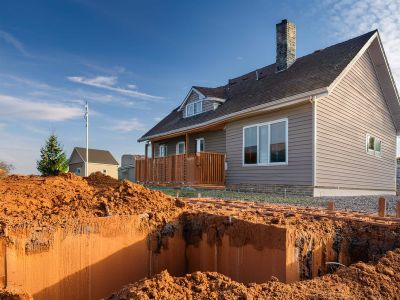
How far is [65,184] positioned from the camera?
5.92m

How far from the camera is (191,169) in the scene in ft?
45.8

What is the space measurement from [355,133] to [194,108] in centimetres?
819

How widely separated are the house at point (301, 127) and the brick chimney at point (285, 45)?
0.14 ft

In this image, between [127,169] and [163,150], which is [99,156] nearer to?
[127,169]

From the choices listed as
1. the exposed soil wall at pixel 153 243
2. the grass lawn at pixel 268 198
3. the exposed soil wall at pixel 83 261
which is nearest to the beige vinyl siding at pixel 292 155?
the grass lawn at pixel 268 198

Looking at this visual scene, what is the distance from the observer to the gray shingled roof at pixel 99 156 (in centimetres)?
4896

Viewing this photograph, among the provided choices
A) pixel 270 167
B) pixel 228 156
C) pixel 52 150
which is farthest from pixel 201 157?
pixel 52 150

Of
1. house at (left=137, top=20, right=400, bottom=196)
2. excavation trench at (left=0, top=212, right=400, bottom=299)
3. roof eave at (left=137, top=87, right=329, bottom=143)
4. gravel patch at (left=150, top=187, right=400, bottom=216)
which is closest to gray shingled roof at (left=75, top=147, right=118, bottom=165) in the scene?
house at (left=137, top=20, right=400, bottom=196)

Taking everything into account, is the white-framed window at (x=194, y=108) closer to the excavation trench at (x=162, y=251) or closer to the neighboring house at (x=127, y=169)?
the excavation trench at (x=162, y=251)

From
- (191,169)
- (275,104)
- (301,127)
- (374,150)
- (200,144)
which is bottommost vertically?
(191,169)

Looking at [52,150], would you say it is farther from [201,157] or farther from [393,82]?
[393,82]

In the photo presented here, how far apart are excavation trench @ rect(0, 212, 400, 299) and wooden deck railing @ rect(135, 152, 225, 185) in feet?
28.9

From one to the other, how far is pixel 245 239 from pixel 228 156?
10.1 meters

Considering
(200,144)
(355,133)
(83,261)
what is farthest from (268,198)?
(200,144)
